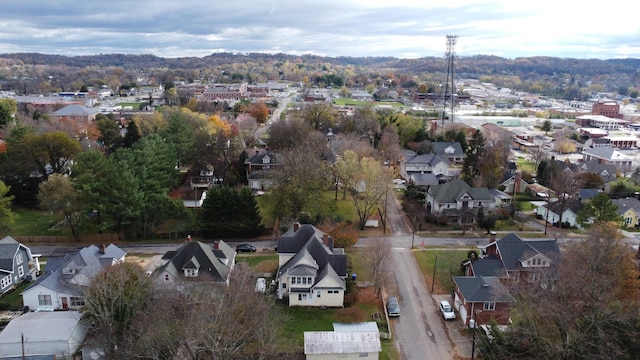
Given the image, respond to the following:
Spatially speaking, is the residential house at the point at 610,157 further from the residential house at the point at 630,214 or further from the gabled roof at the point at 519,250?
the gabled roof at the point at 519,250

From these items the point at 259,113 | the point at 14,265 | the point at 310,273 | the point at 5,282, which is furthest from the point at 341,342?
the point at 259,113

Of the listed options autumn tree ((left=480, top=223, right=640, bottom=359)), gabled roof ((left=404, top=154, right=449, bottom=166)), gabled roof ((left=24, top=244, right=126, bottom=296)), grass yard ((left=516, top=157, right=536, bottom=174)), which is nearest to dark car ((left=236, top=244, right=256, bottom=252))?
gabled roof ((left=24, top=244, right=126, bottom=296))

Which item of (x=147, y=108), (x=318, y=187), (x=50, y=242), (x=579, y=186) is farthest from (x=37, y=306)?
(x=147, y=108)

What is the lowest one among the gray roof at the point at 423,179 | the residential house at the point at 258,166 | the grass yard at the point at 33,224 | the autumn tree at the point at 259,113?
the grass yard at the point at 33,224

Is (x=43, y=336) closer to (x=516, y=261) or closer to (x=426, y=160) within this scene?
(x=516, y=261)

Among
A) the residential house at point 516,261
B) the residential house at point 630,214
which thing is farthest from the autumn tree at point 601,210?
the residential house at point 516,261

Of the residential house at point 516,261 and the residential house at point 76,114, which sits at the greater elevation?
the residential house at point 76,114

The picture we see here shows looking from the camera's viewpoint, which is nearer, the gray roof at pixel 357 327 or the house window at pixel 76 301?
the gray roof at pixel 357 327
